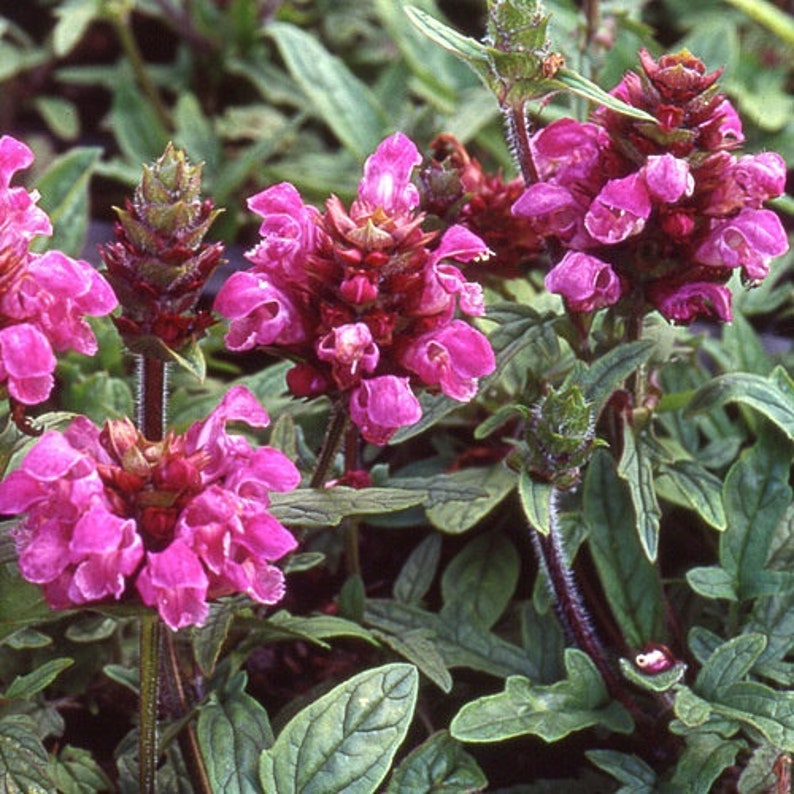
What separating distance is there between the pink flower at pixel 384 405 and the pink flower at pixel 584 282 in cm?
23

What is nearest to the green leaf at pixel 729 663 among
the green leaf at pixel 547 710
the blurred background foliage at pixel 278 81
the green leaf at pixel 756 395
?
the green leaf at pixel 547 710

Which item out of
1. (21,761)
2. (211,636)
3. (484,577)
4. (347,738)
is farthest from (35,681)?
(484,577)

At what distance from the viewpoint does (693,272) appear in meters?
1.50

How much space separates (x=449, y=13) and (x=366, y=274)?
2.19 m

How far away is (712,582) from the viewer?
5.40ft

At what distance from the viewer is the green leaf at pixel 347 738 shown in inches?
54.9

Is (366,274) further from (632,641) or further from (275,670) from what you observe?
(275,670)

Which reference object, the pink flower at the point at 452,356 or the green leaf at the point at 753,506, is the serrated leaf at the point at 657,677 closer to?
the green leaf at the point at 753,506

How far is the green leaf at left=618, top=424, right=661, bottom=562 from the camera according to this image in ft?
4.90

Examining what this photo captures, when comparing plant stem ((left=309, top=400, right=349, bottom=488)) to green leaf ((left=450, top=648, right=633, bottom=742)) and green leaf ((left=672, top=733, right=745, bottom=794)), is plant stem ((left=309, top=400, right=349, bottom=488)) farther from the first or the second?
green leaf ((left=672, top=733, right=745, bottom=794))

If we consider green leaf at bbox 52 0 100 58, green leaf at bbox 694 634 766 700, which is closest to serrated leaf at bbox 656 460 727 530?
green leaf at bbox 694 634 766 700

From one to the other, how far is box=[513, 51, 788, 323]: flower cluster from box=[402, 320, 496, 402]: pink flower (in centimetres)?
15

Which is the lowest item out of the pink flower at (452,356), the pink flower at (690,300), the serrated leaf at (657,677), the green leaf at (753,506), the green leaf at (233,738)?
the green leaf at (233,738)

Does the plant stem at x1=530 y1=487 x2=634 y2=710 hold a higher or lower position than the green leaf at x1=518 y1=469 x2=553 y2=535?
lower
